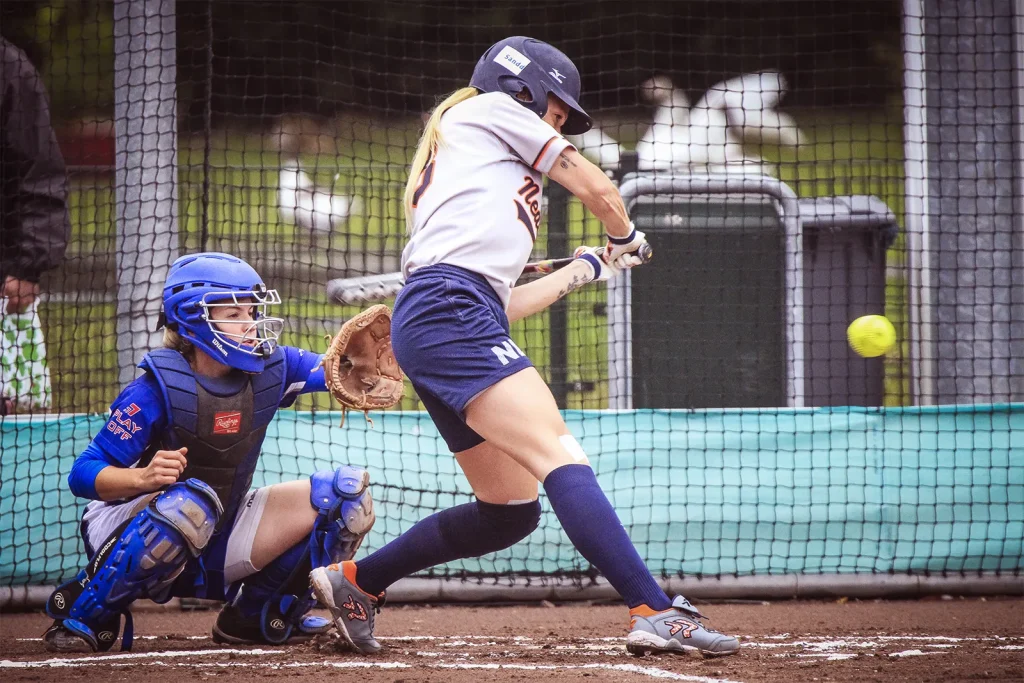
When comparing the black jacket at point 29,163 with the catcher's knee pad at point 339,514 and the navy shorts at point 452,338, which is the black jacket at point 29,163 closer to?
the catcher's knee pad at point 339,514

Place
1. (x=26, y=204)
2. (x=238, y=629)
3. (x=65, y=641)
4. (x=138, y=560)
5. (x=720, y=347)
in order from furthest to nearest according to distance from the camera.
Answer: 1. (x=720, y=347)
2. (x=26, y=204)
3. (x=238, y=629)
4. (x=65, y=641)
5. (x=138, y=560)

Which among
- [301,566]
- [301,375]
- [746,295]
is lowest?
[301,566]

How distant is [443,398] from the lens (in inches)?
114

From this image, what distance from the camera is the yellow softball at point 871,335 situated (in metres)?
5.40

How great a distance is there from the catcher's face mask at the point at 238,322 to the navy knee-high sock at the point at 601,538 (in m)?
1.17

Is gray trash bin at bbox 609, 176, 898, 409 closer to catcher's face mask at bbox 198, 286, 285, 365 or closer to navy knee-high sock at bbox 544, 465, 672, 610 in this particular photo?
catcher's face mask at bbox 198, 286, 285, 365

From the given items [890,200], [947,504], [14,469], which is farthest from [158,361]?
[890,200]

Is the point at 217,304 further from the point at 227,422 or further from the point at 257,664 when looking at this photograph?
the point at 257,664

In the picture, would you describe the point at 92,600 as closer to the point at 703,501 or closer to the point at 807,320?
the point at 703,501

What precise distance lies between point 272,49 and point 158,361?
22.0 feet

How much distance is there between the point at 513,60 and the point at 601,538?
1.33 metres

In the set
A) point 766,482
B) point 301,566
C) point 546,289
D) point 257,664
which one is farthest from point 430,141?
point 766,482

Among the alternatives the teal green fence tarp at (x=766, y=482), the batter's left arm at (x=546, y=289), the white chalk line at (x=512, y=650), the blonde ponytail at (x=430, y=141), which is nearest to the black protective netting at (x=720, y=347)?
the teal green fence tarp at (x=766, y=482)

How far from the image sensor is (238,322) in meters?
3.49
